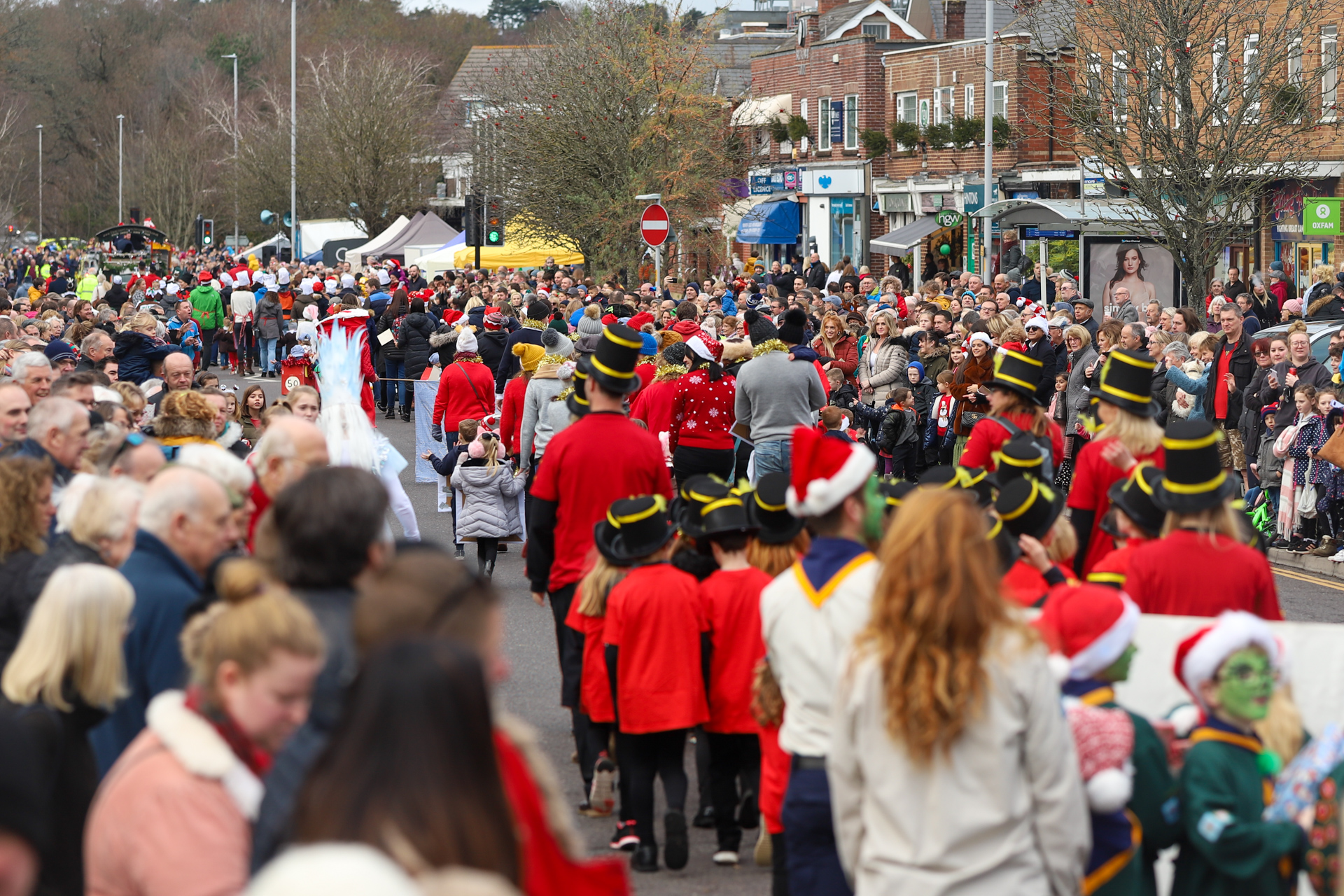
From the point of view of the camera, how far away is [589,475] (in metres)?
7.13

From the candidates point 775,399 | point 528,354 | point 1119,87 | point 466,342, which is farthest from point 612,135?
point 775,399

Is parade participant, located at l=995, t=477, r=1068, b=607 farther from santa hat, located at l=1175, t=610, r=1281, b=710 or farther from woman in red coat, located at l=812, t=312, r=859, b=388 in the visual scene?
woman in red coat, located at l=812, t=312, r=859, b=388

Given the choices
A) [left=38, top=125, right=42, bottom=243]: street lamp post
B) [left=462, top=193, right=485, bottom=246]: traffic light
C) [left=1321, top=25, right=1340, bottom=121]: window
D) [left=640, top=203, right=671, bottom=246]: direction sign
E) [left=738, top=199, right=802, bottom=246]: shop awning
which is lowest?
[left=640, top=203, right=671, bottom=246]: direction sign

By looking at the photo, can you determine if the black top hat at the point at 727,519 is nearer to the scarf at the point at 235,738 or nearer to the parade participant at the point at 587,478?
the parade participant at the point at 587,478

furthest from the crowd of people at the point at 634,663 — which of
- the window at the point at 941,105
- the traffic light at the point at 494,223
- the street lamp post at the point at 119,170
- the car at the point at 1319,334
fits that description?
the street lamp post at the point at 119,170

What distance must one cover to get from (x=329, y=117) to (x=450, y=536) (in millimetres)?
48201

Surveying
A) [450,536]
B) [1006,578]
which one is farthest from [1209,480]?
[450,536]

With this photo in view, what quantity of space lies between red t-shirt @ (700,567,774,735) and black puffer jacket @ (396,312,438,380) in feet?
53.1

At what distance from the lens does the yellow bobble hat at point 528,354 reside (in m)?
13.6

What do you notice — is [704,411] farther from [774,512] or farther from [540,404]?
[774,512]

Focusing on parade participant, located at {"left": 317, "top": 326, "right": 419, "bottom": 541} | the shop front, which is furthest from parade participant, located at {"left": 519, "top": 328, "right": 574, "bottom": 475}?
the shop front

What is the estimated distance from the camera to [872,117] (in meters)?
51.5

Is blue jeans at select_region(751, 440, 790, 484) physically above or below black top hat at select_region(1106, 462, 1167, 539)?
below

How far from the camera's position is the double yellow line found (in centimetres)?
1248
